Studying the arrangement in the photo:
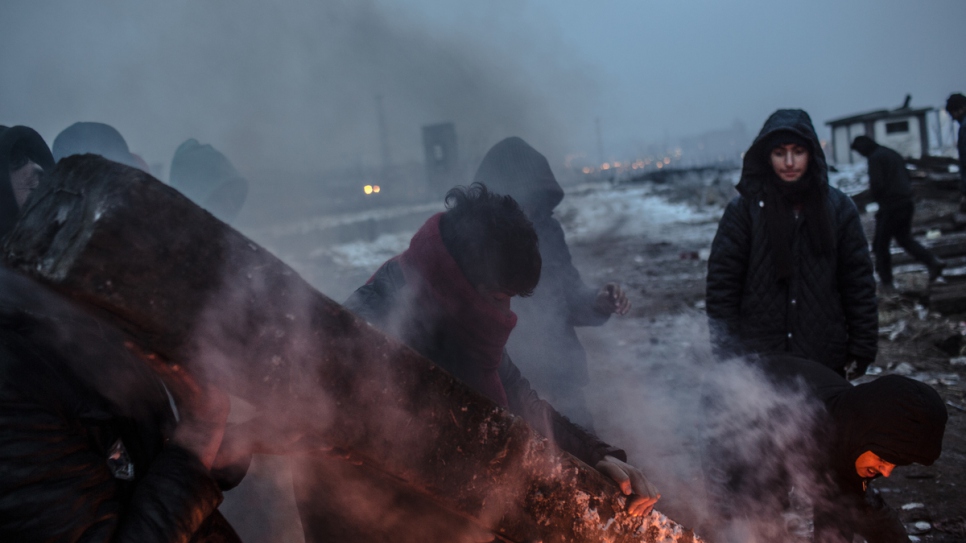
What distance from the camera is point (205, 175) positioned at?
512 centimetres

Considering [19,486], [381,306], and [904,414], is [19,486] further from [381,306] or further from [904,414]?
[904,414]

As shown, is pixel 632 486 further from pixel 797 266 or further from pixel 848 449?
pixel 797 266

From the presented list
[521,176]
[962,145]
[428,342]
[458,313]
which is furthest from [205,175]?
[962,145]

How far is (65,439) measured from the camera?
0.99 metres

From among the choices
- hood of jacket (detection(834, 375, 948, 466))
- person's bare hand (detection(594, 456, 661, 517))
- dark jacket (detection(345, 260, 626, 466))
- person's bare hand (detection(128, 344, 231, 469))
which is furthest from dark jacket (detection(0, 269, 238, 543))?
hood of jacket (detection(834, 375, 948, 466))

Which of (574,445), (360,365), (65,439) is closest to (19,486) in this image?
(65,439)

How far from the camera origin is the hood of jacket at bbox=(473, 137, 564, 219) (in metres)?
3.29

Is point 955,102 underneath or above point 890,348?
above

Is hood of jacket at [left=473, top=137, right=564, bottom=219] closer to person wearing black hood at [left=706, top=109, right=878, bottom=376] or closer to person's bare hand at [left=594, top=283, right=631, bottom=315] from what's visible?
person's bare hand at [left=594, top=283, right=631, bottom=315]

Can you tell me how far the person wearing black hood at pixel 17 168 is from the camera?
55.4 inches

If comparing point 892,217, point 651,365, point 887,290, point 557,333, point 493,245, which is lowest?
point 651,365

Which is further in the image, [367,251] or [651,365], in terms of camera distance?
[367,251]

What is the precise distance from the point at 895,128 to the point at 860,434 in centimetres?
3213

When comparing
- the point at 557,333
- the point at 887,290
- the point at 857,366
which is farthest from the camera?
the point at 887,290
